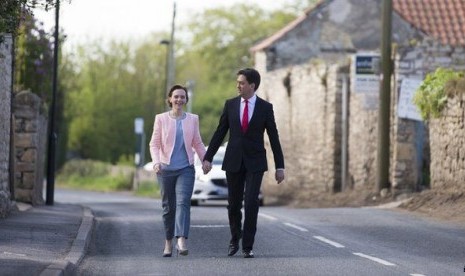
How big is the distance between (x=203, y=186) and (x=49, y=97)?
4319mm

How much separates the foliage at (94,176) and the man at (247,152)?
47.0 m

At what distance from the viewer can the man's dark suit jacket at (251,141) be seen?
47.3 feet

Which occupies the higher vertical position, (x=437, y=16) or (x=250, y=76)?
(x=437, y=16)

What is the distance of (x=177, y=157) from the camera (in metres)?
14.5

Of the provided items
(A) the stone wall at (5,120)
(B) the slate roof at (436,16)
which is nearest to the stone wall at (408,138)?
(A) the stone wall at (5,120)

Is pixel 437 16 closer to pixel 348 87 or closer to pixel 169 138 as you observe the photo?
pixel 348 87

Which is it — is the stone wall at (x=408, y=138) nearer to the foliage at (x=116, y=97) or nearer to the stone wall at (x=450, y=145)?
the stone wall at (x=450, y=145)

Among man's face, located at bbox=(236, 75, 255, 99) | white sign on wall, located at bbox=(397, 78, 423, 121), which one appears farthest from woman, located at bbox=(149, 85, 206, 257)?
white sign on wall, located at bbox=(397, 78, 423, 121)

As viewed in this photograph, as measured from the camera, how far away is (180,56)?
9031 cm

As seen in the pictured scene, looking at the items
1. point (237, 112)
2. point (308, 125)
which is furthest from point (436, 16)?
point (237, 112)

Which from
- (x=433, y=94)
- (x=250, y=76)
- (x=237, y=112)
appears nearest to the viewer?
(x=250, y=76)

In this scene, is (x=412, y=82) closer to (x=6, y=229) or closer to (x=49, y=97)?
(x=49, y=97)

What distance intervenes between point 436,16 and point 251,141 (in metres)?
30.9

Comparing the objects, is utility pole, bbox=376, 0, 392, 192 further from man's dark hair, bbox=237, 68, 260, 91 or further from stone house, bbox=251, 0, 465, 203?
man's dark hair, bbox=237, 68, 260, 91
